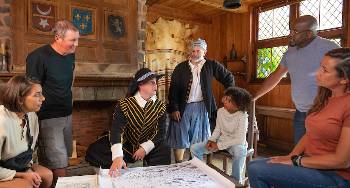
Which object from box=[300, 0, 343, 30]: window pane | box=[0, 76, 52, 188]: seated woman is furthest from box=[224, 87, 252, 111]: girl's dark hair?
box=[300, 0, 343, 30]: window pane

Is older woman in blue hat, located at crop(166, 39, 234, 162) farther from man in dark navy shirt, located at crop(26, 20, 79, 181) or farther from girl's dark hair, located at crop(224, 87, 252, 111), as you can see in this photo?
man in dark navy shirt, located at crop(26, 20, 79, 181)

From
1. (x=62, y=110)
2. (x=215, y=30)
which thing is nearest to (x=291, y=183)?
(x=62, y=110)

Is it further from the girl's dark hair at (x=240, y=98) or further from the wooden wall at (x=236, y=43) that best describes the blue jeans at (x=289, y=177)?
the wooden wall at (x=236, y=43)

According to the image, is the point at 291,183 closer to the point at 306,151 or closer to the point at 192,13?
the point at 306,151

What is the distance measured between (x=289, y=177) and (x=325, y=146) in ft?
0.69

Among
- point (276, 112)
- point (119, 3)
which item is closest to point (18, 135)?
point (119, 3)

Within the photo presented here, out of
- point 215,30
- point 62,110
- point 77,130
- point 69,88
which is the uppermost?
point 215,30

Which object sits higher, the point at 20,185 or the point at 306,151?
the point at 306,151

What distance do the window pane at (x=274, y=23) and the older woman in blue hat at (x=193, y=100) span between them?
239 centimetres

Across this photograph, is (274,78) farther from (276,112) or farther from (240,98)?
(276,112)

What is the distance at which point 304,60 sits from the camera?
6.61ft

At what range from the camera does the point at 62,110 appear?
2109 mm

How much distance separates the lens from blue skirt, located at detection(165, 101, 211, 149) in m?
2.67

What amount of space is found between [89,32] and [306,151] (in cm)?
335
